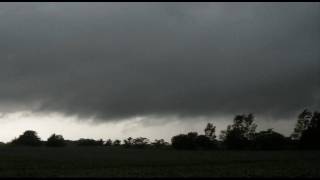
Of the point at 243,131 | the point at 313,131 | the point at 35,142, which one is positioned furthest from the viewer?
the point at 35,142

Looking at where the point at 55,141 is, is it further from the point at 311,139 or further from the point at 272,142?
the point at 311,139

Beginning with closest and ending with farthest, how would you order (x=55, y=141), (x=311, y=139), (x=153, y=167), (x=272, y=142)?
(x=153, y=167) < (x=311, y=139) < (x=272, y=142) < (x=55, y=141)

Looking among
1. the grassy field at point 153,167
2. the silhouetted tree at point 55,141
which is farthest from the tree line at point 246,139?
the grassy field at point 153,167

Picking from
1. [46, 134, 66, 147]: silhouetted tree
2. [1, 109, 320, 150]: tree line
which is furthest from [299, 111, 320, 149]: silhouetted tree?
[46, 134, 66, 147]: silhouetted tree

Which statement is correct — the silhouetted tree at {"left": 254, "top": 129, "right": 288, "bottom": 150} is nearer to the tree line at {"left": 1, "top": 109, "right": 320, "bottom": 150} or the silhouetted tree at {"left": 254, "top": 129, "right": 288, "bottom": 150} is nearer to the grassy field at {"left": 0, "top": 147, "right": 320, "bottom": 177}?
the tree line at {"left": 1, "top": 109, "right": 320, "bottom": 150}

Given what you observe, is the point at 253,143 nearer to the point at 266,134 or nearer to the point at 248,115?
the point at 266,134

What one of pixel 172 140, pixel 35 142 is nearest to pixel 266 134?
pixel 172 140

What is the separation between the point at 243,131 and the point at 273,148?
30.5 m

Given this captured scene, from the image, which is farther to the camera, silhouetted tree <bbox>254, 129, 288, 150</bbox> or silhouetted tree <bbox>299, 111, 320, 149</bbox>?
silhouetted tree <bbox>254, 129, 288, 150</bbox>

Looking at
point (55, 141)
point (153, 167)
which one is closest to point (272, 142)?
point (55, 141)

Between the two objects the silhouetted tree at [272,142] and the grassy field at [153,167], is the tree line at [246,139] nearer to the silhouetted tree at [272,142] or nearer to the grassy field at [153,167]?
the silhouetted tree at [272,142]

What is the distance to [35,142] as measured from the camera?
19562cm

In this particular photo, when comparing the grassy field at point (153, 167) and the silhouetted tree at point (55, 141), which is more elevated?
the silhouetted tree at point (55, 141)

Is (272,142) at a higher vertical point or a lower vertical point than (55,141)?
lower
